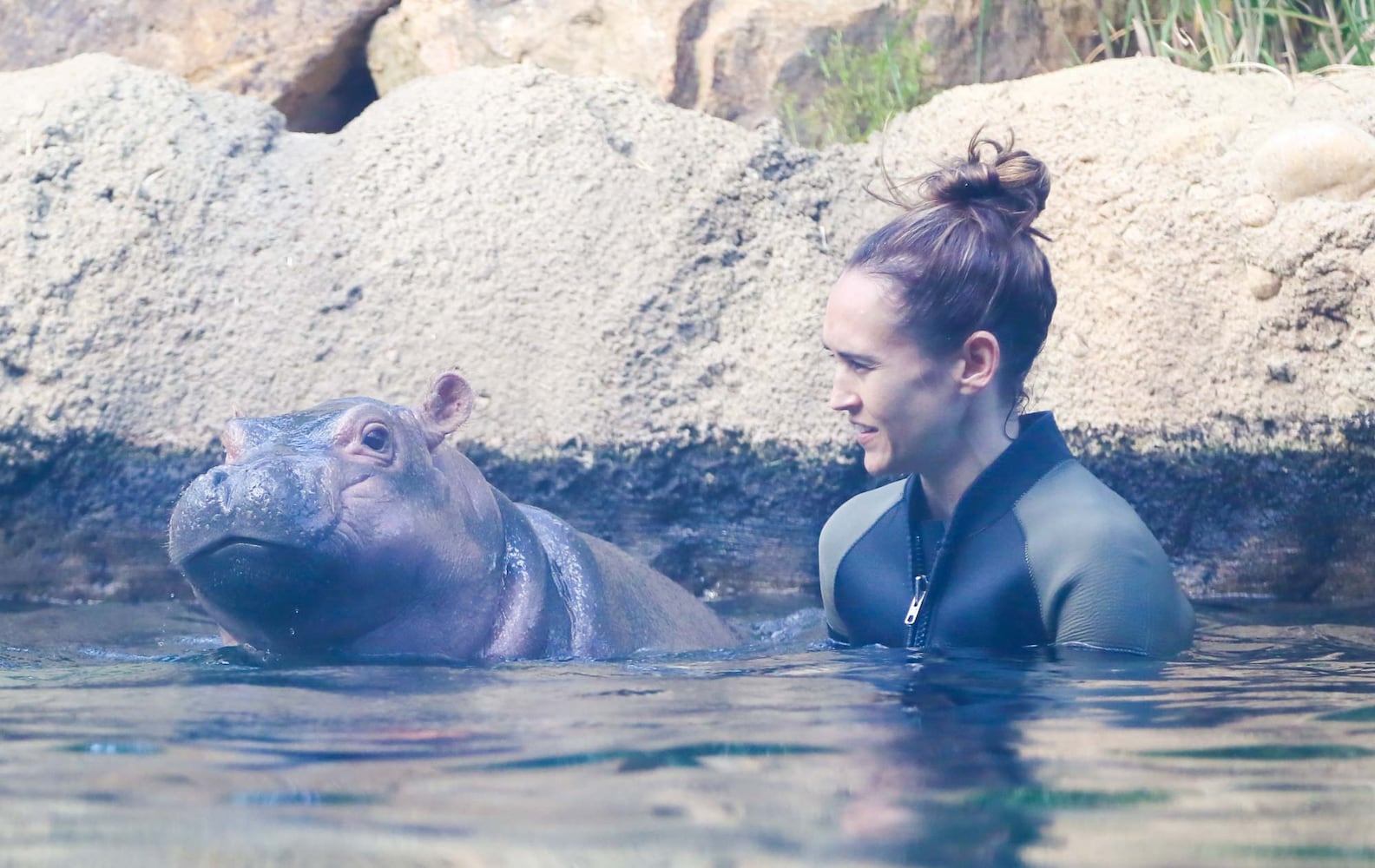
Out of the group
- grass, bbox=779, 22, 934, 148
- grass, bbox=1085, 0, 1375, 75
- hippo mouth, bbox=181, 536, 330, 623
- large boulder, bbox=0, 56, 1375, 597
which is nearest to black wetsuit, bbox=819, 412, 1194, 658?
hippo mouth, bbox=181, 536, 330, 623

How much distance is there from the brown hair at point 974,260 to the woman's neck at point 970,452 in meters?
0.07

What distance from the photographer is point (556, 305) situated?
5117 millimetres

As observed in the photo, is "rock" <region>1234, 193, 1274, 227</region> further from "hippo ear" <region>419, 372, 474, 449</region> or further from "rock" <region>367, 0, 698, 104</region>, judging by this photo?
"hippo ear" <region>419, 372, 474, 449</region>

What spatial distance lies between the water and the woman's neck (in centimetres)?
→ 41

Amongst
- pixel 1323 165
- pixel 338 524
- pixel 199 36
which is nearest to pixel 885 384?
pixel 338 524

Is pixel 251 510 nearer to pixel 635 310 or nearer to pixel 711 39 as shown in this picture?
pixel 635 310

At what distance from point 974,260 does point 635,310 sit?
79.7 inches

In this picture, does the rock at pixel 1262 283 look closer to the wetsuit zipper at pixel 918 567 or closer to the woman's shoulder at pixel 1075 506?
the woman's shoulder at pixel 1075 506

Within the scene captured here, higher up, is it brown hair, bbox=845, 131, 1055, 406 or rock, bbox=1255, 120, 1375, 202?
rock, bbox=1255, 120, 1375, 202

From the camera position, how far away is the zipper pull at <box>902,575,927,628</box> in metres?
3.30

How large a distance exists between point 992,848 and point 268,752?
1.00 metres

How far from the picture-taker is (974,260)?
3.22m

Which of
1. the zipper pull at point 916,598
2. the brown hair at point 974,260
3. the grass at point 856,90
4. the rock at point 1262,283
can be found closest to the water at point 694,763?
the zipper pull at point 916,598

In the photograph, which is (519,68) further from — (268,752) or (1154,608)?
(268,752)
